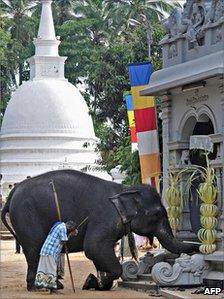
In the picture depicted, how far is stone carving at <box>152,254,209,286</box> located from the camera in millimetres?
14531

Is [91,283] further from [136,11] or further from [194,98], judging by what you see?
[136,11]

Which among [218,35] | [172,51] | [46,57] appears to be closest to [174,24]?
[172,51]

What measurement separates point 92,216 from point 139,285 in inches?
51.3

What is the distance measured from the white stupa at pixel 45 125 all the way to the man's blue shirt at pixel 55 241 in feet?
89.3

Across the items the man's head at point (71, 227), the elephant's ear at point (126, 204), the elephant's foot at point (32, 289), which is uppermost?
the elephant's ear at point (126, 204)

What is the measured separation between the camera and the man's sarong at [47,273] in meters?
Result: 14.6

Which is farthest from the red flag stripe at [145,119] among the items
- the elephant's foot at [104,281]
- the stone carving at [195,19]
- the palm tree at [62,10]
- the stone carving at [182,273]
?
the palm tree at [62,10]

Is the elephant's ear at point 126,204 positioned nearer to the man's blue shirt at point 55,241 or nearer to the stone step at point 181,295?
Answer: the man's blue shirt at point 55,241

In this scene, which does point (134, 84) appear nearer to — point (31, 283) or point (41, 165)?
point (31, 283)

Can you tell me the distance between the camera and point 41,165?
142ft

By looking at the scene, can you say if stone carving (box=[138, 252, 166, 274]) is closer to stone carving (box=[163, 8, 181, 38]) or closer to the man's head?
the man's head

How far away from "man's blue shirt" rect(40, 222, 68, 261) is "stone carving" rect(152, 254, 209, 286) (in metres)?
1.45

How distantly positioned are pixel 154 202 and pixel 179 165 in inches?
38.7

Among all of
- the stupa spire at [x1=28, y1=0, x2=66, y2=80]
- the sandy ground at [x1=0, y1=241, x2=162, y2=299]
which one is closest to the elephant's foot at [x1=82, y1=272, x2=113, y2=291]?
the sandy ground at [x1=0, y1=241, x2=162, y2=299]
